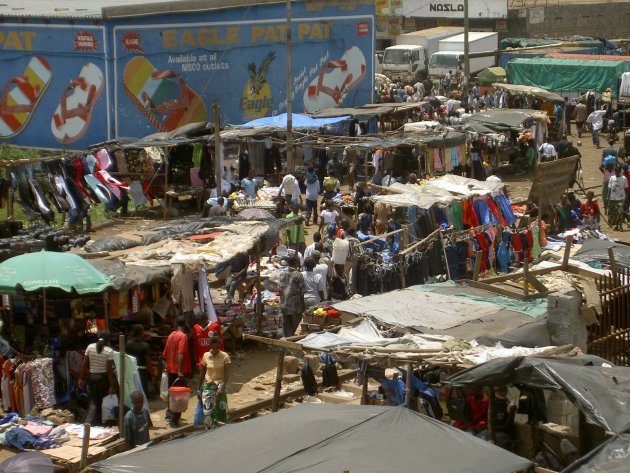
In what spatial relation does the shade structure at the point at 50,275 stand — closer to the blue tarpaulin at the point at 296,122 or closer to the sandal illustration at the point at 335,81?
the blue tarpaulin at the point at 296,122

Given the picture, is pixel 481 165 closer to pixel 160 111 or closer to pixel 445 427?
pixel 160 111

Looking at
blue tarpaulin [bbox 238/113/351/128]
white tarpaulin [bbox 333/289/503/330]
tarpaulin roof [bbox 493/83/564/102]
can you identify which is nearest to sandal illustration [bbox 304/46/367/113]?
tarpaulin roof [bbox 493/83/564/102]

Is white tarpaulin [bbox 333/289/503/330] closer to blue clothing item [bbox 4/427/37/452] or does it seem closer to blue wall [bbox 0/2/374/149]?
blue clothing item [bbox 4/427/37/452]

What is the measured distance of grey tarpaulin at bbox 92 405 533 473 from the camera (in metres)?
8.46

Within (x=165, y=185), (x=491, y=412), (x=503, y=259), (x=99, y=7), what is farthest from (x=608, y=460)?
(x=99, y=7)

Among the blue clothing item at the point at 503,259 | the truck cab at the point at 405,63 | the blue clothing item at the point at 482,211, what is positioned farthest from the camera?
the truck cab at the point at 405,63

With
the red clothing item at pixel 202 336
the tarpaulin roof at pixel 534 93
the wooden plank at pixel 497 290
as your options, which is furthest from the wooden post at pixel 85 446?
the tarpaulin roof at pixel 534 93

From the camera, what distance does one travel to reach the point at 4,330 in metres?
14.0

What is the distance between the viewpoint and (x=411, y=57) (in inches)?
1844

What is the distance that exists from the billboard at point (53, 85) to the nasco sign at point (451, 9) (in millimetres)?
27264

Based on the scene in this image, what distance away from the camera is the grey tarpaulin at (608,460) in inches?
336

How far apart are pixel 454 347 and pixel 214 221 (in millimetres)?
6288

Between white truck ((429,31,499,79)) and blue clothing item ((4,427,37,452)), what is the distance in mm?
35094

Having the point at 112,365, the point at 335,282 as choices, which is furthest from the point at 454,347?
the point at 335,282
